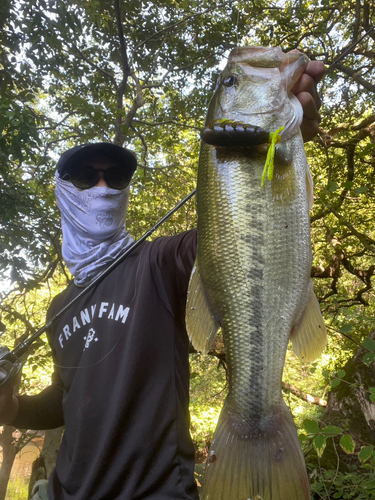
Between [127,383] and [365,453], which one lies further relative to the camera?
[365,453]

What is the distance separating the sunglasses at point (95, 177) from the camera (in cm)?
225

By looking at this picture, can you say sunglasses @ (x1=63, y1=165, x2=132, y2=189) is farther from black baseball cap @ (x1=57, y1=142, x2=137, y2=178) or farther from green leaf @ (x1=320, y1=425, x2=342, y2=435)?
green leaf @ (x1=320, y1=425, x2=342, y2=435)

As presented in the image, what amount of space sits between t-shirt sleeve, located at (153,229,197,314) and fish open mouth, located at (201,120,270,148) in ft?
1.72

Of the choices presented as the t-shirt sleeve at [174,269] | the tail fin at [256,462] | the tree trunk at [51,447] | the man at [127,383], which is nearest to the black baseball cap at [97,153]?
the man at [127,383]

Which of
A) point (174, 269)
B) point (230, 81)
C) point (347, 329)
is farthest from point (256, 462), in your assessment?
point (347, 329)

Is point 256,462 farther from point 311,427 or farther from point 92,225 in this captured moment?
point 92,225

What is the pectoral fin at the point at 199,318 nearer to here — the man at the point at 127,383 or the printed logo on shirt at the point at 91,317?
the man at the point at 127,383

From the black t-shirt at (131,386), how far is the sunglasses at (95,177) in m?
0.61

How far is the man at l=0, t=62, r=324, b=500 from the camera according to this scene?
1.42 m

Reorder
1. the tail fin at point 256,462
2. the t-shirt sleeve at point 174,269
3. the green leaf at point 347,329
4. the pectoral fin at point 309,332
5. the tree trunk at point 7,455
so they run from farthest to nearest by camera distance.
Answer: the tree trunk at point 7,455 → the green leaf at point 347,329 → the t-shirt sleeve at point 174,269 → the pectoral fin at point 309,332 → the tail fin at point 256,462

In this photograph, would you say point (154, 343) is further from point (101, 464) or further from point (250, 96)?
point (250, 96)

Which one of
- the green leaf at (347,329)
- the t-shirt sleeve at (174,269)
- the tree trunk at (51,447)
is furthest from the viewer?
the tree trunk at (51,447)

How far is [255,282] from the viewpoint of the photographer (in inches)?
47.6

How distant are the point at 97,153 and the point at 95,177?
0.49 ft
